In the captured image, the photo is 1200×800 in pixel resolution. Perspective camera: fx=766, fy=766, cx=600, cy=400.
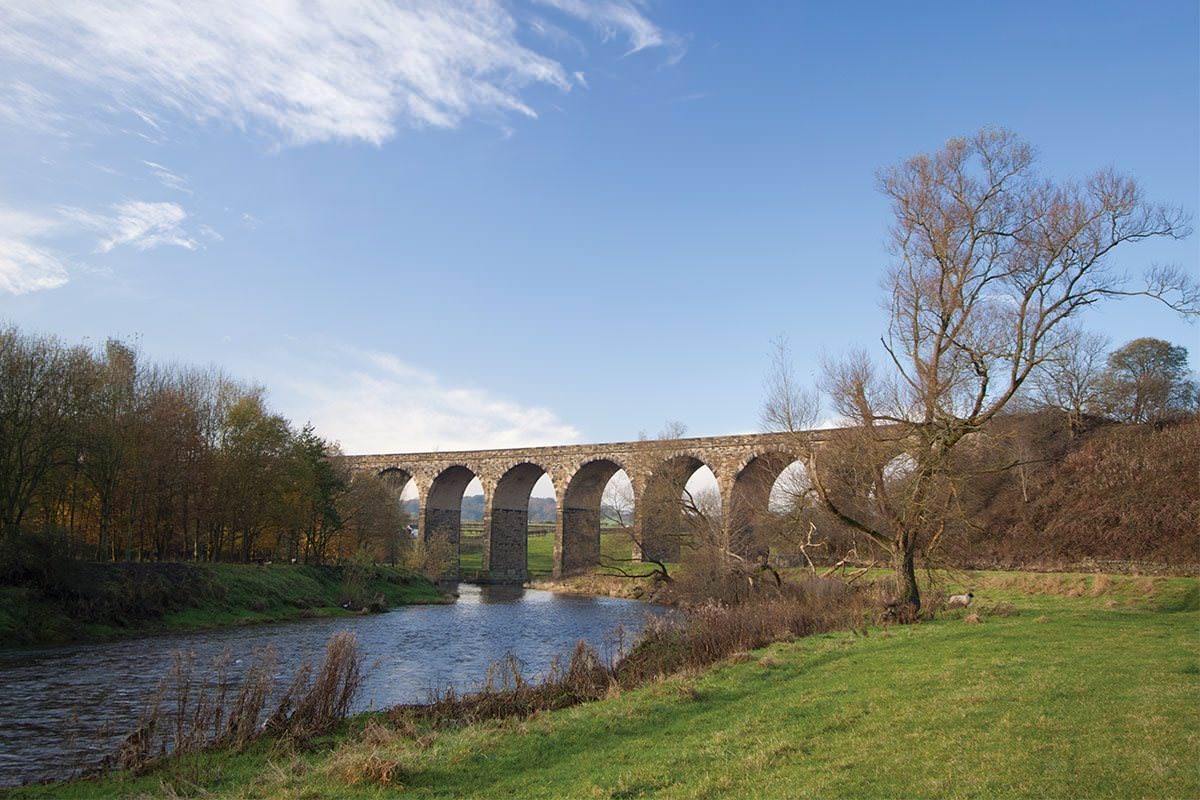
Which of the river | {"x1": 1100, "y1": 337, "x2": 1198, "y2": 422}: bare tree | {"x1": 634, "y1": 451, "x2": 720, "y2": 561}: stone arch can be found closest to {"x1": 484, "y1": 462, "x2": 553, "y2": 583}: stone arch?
{"x1": 634, "y1": 451, "x2": 720, "y2": 561}: stone arch

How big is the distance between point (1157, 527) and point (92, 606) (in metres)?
34.3

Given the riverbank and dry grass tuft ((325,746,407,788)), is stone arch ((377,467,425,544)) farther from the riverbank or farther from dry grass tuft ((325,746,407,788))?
dry grass tuft ((325,746,407,788))

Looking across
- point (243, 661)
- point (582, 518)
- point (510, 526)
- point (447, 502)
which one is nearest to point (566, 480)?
point (582, 518)

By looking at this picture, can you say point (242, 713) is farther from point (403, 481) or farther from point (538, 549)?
point (538, 549)

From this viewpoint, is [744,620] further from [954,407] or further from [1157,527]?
[1157,527]

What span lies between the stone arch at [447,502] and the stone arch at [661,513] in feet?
74.3

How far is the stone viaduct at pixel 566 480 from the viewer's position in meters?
40.8

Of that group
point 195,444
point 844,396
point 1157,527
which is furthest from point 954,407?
point 195,444

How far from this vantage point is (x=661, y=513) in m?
34.0

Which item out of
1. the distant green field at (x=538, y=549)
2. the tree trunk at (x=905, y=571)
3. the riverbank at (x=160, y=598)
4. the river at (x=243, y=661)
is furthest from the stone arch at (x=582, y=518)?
the tree trunk at (x=905, y=571)

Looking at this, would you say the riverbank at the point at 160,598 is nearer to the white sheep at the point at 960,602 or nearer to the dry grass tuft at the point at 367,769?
the dry grass tuft at the point at 367,769

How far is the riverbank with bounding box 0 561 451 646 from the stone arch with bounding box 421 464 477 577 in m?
22.8

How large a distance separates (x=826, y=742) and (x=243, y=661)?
13.5m

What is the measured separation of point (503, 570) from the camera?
174 ft
